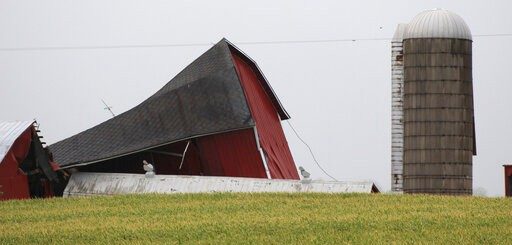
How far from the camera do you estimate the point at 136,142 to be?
1718 inches

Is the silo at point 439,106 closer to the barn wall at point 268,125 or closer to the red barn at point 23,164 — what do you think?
the barn wall at point 268,125

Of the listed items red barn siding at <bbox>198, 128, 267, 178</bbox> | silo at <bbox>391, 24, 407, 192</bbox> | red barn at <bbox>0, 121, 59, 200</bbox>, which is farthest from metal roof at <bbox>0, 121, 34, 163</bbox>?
silo at <bbox>391, 24, 407, 192</bbox>

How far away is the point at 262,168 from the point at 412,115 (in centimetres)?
461

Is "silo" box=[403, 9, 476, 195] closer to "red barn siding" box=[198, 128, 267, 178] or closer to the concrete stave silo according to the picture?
the concrete stave silo

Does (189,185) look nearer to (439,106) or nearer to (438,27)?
(439,106)

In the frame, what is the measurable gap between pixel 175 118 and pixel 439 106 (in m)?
7.68

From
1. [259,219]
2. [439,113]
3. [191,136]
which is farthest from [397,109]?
[259,219]

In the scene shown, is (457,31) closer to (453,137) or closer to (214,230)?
(453,137)

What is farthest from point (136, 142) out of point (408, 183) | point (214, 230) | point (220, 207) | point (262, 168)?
point (214, 230)

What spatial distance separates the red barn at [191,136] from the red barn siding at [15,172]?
9.44 feet

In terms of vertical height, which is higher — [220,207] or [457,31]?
[457,31]

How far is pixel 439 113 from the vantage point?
141ft

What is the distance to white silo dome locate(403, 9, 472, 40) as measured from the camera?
142 ft

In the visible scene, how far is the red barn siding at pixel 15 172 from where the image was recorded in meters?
38.6
